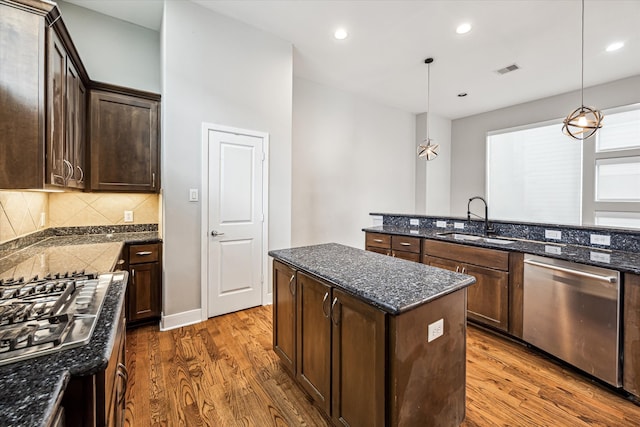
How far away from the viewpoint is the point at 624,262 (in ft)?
6.29

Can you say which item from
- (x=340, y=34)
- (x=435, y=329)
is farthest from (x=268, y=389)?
(x=340, y=34)

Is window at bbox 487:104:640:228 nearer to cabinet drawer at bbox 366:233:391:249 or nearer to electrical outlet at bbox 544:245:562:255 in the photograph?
electrical outlet at bbox 544:245:562:255

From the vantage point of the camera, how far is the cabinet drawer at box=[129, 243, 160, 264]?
2.70 metres

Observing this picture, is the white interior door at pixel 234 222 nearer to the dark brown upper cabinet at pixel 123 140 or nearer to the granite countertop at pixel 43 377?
the dark brown upper cabinet at pixel 123 140

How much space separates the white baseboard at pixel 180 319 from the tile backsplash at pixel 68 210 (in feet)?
3.95

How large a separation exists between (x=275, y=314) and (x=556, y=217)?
5.57 m

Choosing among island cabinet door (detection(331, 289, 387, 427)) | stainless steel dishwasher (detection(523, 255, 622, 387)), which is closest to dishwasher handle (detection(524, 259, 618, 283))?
stainless steel dishwasher (detection(523, 255, 622, 387))

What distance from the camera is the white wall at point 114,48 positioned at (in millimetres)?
2969

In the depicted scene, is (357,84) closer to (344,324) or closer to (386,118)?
(386,118)

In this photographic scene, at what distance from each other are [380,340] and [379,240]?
2.53 metres

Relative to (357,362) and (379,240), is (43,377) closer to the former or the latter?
(357,362)

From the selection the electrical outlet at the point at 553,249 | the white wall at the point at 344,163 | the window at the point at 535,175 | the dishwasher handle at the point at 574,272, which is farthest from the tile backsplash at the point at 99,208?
the window at the point at 535,175

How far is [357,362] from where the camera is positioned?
4.45 ft

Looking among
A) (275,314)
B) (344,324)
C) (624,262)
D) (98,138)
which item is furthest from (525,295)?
(98,138)
